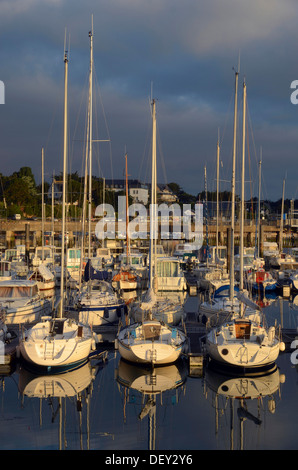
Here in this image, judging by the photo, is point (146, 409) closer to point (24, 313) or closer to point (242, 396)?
point (242, 396)

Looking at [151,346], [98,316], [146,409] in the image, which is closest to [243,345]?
[151,346]

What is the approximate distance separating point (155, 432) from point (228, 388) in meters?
3.92

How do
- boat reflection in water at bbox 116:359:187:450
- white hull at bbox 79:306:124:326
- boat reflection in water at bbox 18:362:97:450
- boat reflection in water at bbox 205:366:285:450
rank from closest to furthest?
boat reflection in water at bbox 205:366:285:450 < boat reflection in water at bbox 18:362:97:450 < boat reflection in water at bbox 116:359:187:450 < white hull at bbox 79:306:124:326

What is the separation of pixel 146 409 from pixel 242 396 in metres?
3.16

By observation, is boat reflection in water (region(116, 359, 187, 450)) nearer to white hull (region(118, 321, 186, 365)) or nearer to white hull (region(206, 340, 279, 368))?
white hull (region(118, 321, 186, 365))

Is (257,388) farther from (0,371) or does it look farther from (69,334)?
(0,371)

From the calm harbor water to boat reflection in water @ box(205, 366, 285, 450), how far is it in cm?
3

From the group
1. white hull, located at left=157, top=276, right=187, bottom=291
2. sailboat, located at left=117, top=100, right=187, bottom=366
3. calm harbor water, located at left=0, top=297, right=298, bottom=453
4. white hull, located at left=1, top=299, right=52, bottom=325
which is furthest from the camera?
white hull, located at left=157, top=276, right=187, bottom=291

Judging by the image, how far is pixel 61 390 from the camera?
15625mm

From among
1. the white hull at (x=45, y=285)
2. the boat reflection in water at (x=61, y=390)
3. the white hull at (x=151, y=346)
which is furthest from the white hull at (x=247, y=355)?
the white hull at (x=45, y=285)

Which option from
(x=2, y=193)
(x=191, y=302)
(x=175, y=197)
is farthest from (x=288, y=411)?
(x=175, y=197)

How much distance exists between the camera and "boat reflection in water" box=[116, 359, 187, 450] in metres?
14.6

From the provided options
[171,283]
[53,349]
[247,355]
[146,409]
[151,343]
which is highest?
[171,283]

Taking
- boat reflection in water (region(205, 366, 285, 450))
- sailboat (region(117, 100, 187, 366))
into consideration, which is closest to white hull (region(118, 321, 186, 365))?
sailboat (region(117, 100, 187, 366))
